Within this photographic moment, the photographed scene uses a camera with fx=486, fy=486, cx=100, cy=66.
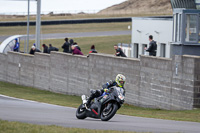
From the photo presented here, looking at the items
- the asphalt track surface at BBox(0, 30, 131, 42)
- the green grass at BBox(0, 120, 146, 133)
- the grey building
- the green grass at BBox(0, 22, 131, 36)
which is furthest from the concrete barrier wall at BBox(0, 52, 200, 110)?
the green grass at BBox(0, 22, 131, 36)

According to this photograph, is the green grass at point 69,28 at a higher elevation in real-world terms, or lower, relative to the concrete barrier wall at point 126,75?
higher

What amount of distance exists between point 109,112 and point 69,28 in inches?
2442

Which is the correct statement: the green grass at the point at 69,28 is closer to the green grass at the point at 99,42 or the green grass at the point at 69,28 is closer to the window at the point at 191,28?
the green grass at the point at 99,42

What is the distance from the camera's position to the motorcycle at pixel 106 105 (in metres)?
12.9

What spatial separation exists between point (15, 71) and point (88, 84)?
11050 millimetres

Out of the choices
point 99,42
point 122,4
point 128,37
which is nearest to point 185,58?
point 99,42

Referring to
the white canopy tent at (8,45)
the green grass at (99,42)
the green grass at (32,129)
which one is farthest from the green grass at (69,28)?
the green grass at (32,129)

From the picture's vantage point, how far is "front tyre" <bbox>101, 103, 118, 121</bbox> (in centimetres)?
1292

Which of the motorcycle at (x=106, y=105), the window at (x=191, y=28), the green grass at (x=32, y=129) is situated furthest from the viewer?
the window at (x=191, y=28)

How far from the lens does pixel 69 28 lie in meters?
74.5

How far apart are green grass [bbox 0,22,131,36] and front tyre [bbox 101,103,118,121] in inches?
2098

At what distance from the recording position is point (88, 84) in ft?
93.0

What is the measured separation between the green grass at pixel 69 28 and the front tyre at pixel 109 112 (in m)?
53.3

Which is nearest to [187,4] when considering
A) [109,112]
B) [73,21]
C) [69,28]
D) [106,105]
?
[106,105]
